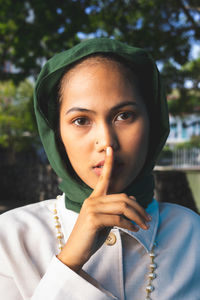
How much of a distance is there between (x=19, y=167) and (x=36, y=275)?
11112 millimetres

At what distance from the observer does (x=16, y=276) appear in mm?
1282

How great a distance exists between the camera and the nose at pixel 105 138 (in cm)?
122

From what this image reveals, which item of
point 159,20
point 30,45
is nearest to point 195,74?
point 159,20

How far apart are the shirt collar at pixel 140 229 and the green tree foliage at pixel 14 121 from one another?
15572 mm

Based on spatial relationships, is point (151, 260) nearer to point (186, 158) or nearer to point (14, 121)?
point (14, 121)

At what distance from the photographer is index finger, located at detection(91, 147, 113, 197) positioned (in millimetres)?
1110

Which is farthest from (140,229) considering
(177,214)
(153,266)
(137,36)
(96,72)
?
(137,36)

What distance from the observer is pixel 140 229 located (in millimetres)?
1416

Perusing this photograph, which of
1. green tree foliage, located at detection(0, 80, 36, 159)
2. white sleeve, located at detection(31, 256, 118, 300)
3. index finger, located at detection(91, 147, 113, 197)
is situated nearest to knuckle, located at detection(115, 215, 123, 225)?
index finger, located at detection(91, 147, 113, 197)

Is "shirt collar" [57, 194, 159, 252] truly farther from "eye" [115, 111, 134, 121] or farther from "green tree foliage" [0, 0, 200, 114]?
"green tree foliage" [0, 0, 200, 114]

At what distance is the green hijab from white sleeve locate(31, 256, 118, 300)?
37cm

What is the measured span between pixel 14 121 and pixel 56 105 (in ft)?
53.2

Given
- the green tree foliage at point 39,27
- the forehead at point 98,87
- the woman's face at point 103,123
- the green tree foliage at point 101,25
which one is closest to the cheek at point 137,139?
the woman's face at point 103,123

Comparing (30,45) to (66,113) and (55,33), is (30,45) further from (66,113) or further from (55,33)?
(66,113)
